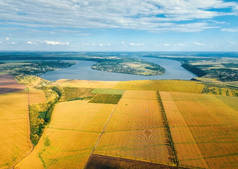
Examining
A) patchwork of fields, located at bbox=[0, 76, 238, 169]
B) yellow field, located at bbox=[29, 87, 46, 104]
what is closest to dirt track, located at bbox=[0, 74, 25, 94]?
patchwork of fields, located at bbox=[0, 76, 238, 169]

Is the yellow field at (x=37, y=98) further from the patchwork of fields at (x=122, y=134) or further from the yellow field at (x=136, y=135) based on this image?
the yellow field at (x=136, y=135)

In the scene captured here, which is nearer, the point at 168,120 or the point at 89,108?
the point at 168,120

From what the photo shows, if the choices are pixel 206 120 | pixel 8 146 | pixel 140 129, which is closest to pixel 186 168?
pixel 140 129

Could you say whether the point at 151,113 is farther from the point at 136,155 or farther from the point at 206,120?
the point at 136,155

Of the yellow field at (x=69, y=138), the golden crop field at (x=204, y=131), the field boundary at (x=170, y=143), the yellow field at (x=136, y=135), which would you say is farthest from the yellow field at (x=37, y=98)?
the golden crop field at (x=204, y=131)

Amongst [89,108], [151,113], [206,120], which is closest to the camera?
[206,120]

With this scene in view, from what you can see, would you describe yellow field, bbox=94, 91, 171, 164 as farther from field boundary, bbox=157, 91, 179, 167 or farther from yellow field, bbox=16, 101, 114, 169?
yellow field, bbox=16, 101, 114, 169
